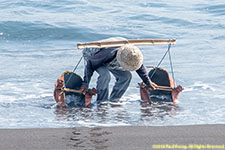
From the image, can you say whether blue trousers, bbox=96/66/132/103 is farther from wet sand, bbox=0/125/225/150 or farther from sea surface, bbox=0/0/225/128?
wet sand, bbox=0/125/225/150

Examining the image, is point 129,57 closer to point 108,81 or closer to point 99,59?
point 99,59

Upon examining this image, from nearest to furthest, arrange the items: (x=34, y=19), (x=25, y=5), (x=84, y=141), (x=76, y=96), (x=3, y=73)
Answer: (x=84, y=141), (x=76, y=96), (x=3, y=73), (x=34, y=19), (x=25, y=5)

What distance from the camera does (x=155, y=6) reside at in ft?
71.6

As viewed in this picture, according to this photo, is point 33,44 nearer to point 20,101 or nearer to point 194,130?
point 20,101

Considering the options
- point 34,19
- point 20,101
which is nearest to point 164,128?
point 20,101

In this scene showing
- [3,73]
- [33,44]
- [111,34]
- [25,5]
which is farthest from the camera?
[25,5]

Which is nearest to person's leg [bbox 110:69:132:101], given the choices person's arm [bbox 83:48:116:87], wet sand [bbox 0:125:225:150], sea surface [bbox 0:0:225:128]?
sea surface [bbox 0:0:225:128]

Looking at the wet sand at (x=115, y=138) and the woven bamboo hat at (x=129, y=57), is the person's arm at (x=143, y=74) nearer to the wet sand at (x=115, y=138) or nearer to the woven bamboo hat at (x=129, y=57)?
the woven bamboo hat at (x=129, y=57)

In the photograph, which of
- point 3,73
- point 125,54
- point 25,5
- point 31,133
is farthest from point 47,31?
point 31,133

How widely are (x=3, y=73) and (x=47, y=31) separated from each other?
698 centimetres

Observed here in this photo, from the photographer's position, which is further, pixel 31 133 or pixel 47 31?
pixel 47 31

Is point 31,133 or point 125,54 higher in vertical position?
point 125,54

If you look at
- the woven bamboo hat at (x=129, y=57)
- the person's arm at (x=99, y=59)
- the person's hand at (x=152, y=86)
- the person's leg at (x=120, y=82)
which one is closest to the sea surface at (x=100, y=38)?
the person's leg at (x=120, y=82)

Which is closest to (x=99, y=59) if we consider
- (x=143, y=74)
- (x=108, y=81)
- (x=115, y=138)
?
(x=108, y=81)
